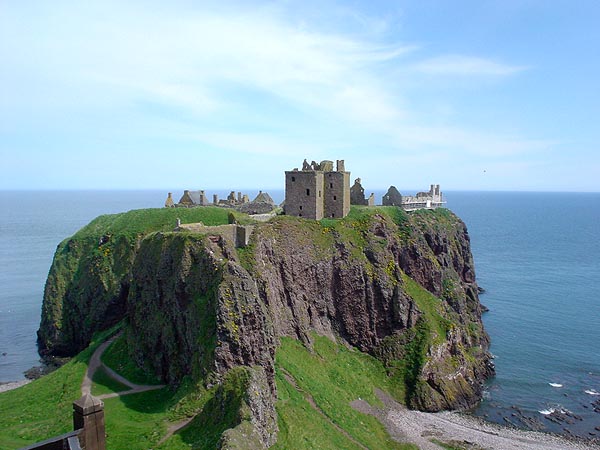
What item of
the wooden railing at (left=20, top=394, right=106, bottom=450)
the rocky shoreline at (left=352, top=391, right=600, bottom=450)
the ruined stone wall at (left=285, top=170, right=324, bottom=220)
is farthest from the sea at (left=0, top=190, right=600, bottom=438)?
the wooden railing at (left=20, top=394, right=106, bottom=450)

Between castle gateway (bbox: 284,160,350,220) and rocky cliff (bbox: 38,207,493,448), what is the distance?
254cm

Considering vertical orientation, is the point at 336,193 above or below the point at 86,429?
above

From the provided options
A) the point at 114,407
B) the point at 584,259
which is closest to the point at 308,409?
the point at 114,407

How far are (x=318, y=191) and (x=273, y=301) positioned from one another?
61.7 ft

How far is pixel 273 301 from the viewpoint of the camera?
5688 centimetres

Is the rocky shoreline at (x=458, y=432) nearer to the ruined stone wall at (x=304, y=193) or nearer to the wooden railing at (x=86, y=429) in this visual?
the ruined stone wall at (x=304, y=193)

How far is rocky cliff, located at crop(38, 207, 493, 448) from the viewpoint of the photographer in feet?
145

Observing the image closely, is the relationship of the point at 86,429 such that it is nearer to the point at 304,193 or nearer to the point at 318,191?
the point at 304,193

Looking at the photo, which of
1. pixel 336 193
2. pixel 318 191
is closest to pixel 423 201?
pixel 336 193

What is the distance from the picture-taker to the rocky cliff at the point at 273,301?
44.3 metres

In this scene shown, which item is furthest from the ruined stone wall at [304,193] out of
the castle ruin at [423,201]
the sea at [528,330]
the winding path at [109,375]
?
the sea at [528,330]

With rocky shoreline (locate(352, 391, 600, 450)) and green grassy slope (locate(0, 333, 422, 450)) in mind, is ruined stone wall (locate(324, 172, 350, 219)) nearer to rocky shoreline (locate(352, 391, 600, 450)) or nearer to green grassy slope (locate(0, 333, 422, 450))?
green grassy slope (locate(0, 333, 422, 450))

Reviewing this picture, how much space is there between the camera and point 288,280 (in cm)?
6141

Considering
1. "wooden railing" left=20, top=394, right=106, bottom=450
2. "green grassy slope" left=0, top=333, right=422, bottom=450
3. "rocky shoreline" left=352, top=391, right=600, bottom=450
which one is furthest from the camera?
"rocky shoreline" left=352, top=391, right=600, bottom=450
